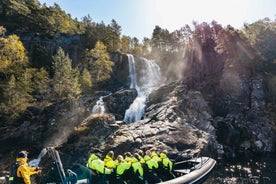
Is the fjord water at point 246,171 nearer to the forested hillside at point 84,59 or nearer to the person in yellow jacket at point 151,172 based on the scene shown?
the person in yellow jacket at point 151,172

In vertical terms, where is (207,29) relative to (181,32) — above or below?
below

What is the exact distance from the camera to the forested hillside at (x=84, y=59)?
50812mm

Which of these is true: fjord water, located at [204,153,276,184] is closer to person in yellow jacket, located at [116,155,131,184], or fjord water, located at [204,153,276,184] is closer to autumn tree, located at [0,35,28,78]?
person in yellow jacket, located at [116,155,131,184]

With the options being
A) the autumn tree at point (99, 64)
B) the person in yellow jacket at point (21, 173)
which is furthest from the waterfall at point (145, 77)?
the person in yellow jacket at point (21, 173)

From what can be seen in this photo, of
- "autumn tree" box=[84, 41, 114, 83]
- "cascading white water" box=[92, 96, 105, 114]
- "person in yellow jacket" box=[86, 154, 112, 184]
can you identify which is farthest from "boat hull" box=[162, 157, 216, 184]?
"autumn tree" box=[84, 41, 114, 83]

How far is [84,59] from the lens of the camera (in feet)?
237

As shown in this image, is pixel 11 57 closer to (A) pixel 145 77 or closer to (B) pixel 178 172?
(A) pixel 145 77

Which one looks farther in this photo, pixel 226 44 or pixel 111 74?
pixel 111 74

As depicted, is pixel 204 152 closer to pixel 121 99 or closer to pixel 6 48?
pixel 121 99

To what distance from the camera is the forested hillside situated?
50812 millimetres

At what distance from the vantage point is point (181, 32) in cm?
9219

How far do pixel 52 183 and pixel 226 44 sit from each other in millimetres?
49191

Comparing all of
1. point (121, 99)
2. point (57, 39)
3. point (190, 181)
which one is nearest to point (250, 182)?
point (190, 181)

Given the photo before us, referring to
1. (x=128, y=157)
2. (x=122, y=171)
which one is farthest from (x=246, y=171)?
(x=122, y=171)
